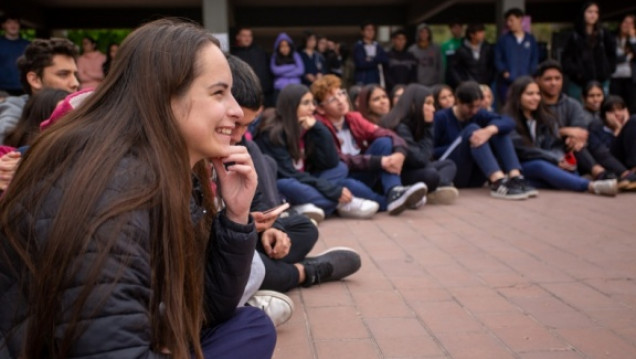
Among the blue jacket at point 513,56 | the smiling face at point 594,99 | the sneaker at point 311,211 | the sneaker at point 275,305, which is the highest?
the blue jacket at point 513,56

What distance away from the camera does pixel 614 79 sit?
10367 mm

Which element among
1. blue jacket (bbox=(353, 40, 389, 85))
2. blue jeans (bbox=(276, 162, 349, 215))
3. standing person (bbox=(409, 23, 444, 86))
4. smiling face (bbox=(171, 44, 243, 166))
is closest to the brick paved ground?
blue jeans (bbox=(276, 162, 349, 215))

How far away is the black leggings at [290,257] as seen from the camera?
3.59 metres

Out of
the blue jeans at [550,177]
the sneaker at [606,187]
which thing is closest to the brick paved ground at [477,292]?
the sneaker at [606,187]

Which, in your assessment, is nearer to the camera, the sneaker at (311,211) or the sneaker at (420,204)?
the sneaker at (311,211)

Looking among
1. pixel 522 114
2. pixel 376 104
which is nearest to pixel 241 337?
pixel 376 104

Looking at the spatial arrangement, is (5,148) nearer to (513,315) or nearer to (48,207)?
(48,207)

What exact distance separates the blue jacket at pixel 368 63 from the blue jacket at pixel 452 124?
3426 millimetres

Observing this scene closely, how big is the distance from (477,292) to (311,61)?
7.72 m

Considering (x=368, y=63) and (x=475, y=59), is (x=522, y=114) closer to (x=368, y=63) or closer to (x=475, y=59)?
(x=475, y=59)

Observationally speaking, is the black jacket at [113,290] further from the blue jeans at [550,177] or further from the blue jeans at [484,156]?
the blue jeans at [550,177]

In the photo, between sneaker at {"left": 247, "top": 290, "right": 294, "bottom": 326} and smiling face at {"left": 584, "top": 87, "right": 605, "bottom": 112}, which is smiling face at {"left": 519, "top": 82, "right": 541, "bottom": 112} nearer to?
smiling face at {"left": 584, "top": 87, "right": 605, "bottom": 112}

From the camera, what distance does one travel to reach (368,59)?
11.1 m

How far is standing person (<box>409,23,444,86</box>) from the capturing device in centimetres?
1139
